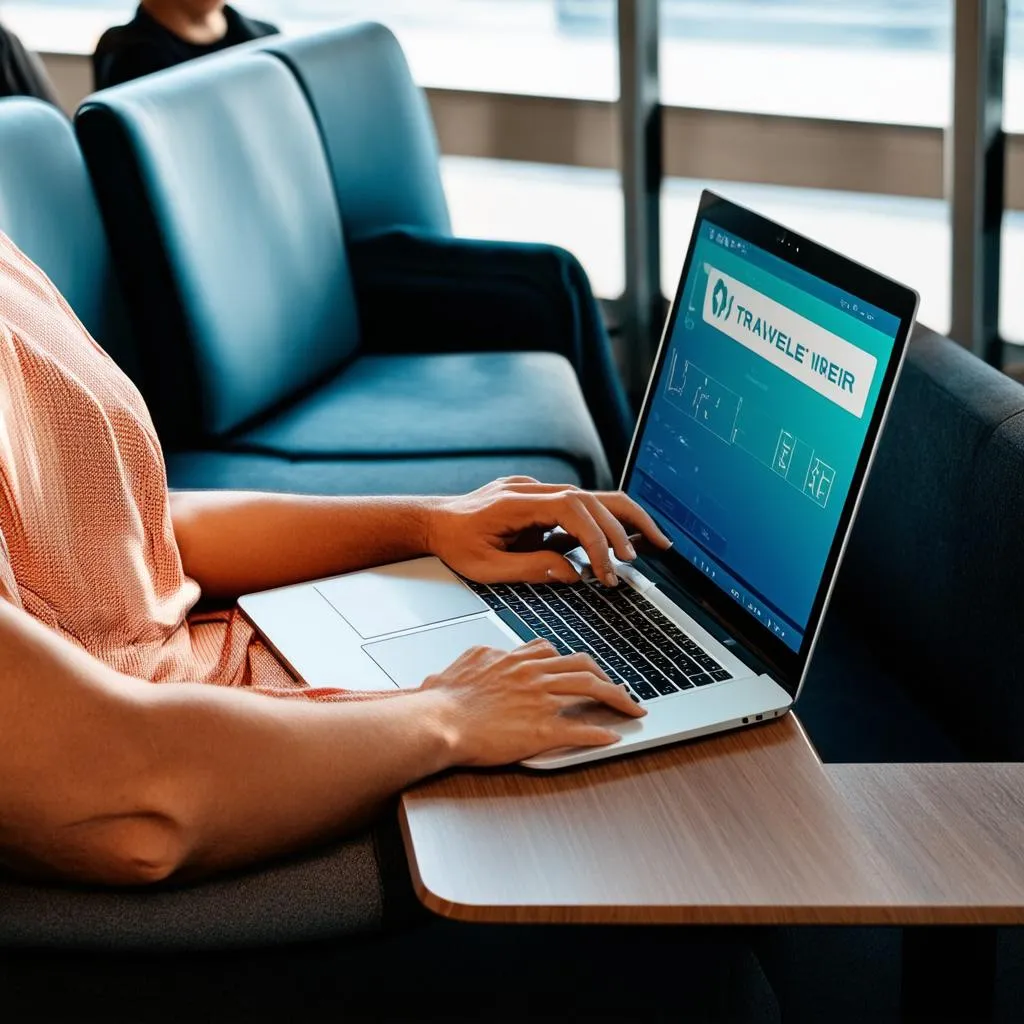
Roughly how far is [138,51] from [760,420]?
7.00ft

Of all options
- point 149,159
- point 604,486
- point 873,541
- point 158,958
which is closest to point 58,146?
point 149,159

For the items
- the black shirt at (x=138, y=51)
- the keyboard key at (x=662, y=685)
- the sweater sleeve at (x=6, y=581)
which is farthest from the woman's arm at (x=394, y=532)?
the black shirt at (x=138, y=51)

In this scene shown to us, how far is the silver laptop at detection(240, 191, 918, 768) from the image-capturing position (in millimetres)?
1071

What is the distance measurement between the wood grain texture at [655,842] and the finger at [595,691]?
0.12 feet

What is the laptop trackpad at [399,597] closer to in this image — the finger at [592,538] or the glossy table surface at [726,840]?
the finger at [592,538]

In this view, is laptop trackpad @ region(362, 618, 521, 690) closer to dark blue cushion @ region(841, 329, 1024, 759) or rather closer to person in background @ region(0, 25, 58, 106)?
dark blue cushion @ region(841, 329, 1024, 759)

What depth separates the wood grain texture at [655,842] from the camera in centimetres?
86

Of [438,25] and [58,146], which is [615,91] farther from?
[58,146]

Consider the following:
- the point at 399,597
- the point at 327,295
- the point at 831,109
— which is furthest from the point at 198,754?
the point at 831,109

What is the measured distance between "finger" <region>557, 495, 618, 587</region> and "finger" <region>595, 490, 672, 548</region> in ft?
0.15

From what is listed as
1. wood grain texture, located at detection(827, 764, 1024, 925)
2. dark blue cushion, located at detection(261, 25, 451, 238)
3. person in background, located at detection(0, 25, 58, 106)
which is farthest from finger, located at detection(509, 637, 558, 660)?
person in background, located at detection(0, 25, 58, 106)

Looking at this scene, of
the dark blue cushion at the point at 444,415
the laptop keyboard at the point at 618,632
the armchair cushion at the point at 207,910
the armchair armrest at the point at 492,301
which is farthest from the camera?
the armchair armrest at the point at 492,301

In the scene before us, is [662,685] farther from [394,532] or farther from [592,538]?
[394,532]

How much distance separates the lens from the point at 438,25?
4.43 m
